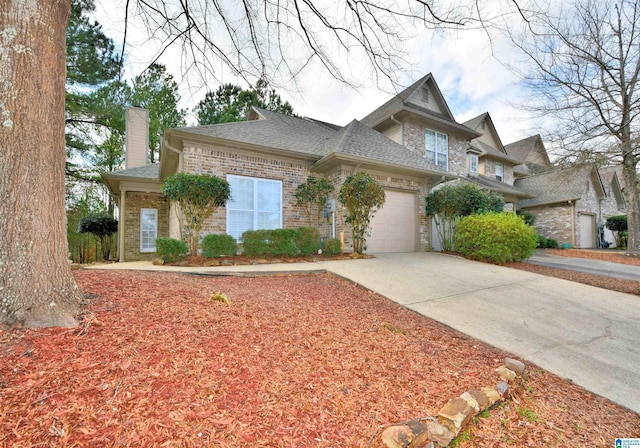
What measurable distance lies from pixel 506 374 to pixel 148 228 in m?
11.7

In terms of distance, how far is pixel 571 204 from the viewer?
15.2 metres

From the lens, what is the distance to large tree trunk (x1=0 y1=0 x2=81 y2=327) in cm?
197

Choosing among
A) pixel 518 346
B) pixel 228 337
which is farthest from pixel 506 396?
pixel 228 337

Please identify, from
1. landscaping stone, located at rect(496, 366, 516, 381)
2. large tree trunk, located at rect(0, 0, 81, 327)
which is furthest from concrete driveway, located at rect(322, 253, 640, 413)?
large tree trunk, located at rect(0, 0, 81, 327)

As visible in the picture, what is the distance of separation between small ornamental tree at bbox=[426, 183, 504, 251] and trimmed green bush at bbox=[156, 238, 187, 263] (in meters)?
7.81

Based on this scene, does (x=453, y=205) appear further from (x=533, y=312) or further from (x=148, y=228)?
(x=148, y=228)

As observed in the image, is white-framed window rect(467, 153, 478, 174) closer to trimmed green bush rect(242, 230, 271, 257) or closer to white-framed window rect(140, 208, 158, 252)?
trimmed green bush rect(242, 230, 271, 257)

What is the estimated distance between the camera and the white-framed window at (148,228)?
34.8 ft

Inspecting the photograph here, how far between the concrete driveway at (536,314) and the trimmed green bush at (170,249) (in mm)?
3370

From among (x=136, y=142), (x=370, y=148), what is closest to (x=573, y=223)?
(x=370, y=148)

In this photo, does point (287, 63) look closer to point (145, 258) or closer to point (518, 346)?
point (518, 346)

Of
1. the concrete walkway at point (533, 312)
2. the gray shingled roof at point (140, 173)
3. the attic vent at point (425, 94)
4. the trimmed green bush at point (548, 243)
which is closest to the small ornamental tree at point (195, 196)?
the concrete walkway at point (533, 312)

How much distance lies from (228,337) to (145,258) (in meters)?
10.1

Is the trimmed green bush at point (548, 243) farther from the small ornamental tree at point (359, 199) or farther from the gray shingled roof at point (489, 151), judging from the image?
the small ornamental tree at point (359, 199)
